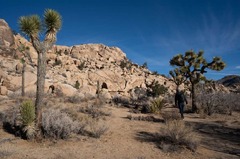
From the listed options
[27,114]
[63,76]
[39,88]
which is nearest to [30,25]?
[39,88]

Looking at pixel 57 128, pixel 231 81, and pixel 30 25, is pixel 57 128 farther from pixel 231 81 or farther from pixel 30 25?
pixel 231 81

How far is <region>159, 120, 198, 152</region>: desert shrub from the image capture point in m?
6.17

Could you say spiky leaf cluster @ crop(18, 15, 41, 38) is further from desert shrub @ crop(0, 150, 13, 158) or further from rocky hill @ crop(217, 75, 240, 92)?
rocky hill @ crop(217, 75, 240, 92)

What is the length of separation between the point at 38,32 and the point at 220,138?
761 centimetres

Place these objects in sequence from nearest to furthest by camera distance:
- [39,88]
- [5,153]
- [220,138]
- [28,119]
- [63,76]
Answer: [5,153]
[28,119]
[39,88]
[220,138]
[63,76]

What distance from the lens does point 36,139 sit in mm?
6914

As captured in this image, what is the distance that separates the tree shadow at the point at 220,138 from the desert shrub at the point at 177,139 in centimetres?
71

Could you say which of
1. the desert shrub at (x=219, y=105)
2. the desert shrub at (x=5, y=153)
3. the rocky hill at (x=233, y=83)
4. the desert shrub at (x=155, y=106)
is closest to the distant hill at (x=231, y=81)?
the rocky hill at (x=233, y=83)

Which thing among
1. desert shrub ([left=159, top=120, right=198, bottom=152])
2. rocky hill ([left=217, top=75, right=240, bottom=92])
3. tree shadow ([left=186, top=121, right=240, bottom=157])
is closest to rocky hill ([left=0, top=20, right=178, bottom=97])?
tree shadow ([left=186, top=121, right=240, bottom=157])

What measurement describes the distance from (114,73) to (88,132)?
33.8 meters

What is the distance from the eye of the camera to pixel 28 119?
6.99 m

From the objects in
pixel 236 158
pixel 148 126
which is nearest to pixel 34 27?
pixel 148 126

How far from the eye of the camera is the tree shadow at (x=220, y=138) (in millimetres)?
6456

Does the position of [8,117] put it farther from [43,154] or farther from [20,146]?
[43,154]
